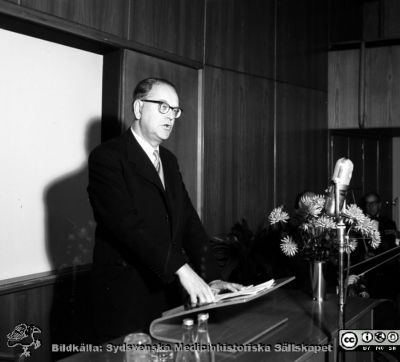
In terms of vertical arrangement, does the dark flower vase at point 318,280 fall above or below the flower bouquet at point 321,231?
below

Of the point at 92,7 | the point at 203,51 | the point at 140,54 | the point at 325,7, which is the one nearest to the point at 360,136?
the point at 325,7

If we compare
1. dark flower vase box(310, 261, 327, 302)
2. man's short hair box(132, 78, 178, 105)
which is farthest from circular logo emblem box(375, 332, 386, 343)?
man's short hair box(132, 78, 178, 105)

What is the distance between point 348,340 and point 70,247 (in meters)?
1.97

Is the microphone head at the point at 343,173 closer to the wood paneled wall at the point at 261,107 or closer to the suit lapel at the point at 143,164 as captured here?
the suit lapel at the point at 143,164

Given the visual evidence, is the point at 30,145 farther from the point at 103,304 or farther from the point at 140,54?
the point at 103,304

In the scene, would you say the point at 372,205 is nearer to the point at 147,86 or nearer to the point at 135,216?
the point at 147,86

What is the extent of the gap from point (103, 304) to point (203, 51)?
2633 mm

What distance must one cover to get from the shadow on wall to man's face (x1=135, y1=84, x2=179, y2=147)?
1151mm

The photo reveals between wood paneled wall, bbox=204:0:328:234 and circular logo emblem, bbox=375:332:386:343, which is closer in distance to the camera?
circular logo emblem, bbox=375:332:386:343

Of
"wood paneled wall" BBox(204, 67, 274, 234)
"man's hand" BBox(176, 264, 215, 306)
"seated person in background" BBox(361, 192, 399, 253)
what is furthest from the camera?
"seated person in background" BBox(361, 192, 399, 253)

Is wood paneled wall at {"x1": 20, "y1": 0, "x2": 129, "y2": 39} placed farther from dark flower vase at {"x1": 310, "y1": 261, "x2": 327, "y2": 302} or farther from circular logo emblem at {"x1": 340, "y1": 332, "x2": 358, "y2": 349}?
circular logo emblem at {"x1": 340, "y1": 332, "x2": 358, "y2": 349}

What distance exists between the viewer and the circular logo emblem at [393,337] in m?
1.99

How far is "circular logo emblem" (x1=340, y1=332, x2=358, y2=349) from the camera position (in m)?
1.97

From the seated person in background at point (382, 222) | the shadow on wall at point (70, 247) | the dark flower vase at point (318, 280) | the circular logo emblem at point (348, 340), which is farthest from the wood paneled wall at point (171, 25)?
the seated person in background at point (382, 222)
